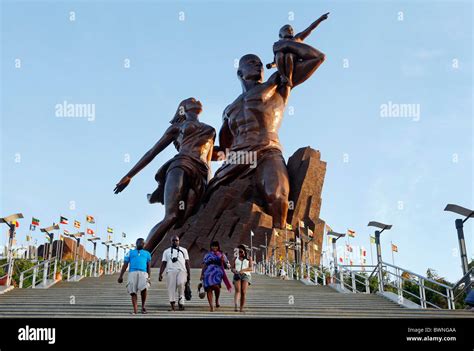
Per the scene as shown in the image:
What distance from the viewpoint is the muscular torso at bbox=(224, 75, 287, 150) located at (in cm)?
2258

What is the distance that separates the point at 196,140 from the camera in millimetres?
23203

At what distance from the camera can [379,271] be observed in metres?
10.9

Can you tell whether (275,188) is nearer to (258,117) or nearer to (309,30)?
(258,117)

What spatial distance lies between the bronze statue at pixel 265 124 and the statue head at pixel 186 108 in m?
1.24

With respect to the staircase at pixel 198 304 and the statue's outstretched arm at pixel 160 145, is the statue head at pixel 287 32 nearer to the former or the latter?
the statue's outstretched arm at pixel 160 145

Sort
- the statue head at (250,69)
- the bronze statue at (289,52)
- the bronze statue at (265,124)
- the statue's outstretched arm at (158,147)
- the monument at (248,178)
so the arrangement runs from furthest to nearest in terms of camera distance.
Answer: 1. the statue head at (250,69)
2. the statue's outstretched arm at (158,147)
3. the bronze statue at (289,52)
4. the bronze statue at (265,124)
5. the monument at (248,178)

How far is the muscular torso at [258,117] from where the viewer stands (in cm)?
2258

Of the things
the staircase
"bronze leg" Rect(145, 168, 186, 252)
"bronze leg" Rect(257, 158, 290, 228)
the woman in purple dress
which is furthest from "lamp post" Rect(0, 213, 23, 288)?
"bronze leg" Rect(257, 158, 290, 228)

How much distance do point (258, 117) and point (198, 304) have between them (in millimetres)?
14388

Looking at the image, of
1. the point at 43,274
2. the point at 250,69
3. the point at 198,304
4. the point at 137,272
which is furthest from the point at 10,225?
the point at 250,69

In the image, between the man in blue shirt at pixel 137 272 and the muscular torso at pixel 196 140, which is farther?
the muscular torso at pixel 196 140

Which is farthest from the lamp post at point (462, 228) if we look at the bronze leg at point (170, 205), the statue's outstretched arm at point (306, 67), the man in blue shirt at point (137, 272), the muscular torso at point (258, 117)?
the statue's outstretched arm at point (306, 67)
